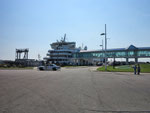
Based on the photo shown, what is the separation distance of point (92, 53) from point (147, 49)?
32.9m

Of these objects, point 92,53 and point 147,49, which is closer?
point 147,49

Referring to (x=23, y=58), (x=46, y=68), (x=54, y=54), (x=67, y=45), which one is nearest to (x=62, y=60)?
(x=54, y=54)

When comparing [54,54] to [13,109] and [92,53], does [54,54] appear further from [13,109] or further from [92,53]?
[13,109]

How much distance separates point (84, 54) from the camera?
10262cm

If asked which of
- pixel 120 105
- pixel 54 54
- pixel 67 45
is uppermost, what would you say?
pixel 67 45

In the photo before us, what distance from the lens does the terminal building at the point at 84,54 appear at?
82625mm

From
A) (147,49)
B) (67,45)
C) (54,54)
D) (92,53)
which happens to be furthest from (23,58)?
(147,49)

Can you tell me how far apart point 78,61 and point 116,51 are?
108ft

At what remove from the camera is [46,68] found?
1519 inches

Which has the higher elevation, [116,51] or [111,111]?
[116,51]

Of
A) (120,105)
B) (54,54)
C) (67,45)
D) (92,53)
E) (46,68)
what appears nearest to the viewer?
(120,105)

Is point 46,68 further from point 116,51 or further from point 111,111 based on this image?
point 116,51

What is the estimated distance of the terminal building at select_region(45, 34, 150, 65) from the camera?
8262cm

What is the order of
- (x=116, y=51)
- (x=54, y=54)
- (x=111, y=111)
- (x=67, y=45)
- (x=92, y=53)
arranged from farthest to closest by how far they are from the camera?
(x=67, y=45) < (x=54, y=54) < (x=92, y=53) < (x=116, y=51) < (x=111, y=111)
